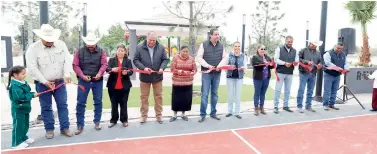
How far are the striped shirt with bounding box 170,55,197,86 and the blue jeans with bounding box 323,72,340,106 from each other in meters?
3.30

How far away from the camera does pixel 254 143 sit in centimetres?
446

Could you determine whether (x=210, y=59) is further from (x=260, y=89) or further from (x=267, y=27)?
(x=267, y=27)

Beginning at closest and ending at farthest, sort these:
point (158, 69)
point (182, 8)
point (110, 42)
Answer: point (158, 69), point (182, 8), point (110, 42)

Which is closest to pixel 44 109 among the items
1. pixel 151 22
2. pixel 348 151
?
pixel 348 151

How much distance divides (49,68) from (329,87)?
19.4 ft

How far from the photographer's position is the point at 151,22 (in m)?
12.2

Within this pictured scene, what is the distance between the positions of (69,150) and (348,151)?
3999 millimetres

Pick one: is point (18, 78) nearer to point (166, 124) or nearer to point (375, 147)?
point (166, 124)

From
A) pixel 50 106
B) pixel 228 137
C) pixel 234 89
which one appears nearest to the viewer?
pixel 50 106

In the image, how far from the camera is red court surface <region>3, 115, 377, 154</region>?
4.12 m

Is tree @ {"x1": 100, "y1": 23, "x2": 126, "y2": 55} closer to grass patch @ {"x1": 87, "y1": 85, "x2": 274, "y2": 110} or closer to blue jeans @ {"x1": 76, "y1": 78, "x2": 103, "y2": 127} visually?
grass patch @ {"x1": 87, "y1": 85, "x2": 274, "y2": 110}

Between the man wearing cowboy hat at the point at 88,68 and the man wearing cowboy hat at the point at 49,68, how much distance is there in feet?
0.67

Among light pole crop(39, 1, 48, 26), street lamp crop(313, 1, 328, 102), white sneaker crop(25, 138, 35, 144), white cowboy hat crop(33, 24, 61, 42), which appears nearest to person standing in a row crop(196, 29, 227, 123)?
white cowboy hat crop(33, 24, 61, 42)

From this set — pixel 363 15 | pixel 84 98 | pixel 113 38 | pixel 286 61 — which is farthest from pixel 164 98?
pixel 113 38
